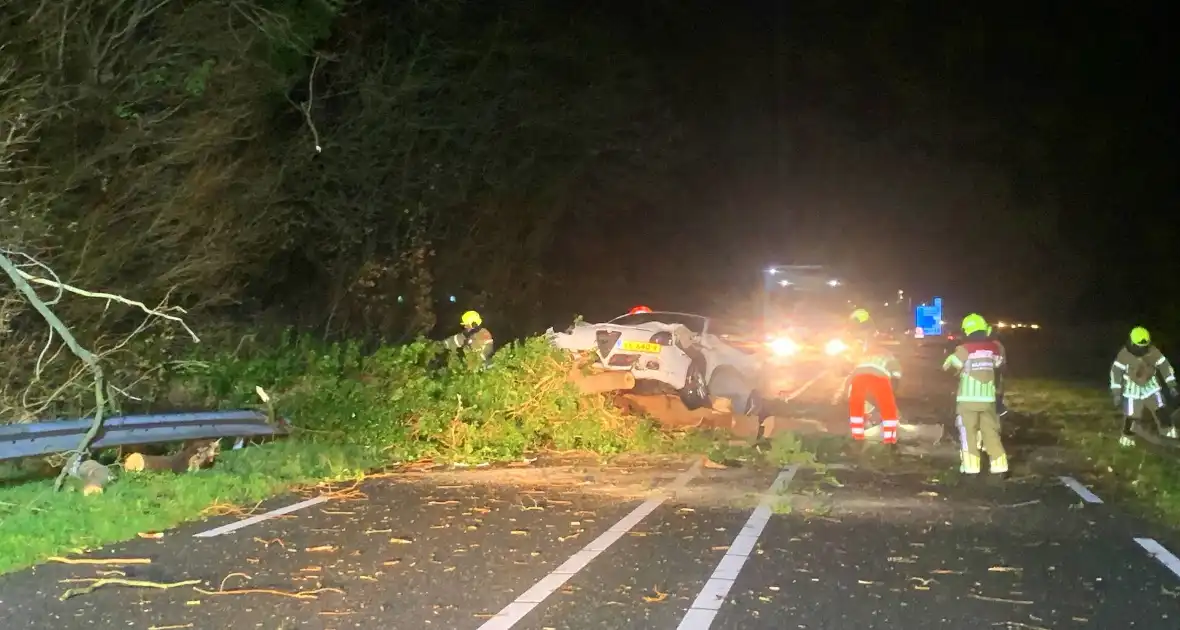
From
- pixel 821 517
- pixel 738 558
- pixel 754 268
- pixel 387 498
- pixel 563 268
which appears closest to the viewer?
pixel 738 558

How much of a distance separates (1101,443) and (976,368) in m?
3.82

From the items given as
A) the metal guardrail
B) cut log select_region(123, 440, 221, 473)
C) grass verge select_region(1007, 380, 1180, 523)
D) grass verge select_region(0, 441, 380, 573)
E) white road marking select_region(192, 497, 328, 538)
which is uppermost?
the metal guardrail

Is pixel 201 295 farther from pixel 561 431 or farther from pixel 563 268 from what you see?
pixel 563 268

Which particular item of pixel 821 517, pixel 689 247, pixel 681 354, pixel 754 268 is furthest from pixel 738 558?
pixel 754 268

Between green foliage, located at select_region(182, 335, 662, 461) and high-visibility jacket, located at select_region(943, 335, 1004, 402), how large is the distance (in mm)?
3604

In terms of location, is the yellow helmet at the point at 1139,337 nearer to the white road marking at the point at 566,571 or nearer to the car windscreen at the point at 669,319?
the car windscreen at the point at 669,319

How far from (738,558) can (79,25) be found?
434 inches

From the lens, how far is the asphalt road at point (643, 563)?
6254 millimetres

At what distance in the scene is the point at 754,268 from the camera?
50375 mm

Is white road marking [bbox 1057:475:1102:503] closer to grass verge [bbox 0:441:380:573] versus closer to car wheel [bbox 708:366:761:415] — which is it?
car wheel [bbox 708:366:761:415]

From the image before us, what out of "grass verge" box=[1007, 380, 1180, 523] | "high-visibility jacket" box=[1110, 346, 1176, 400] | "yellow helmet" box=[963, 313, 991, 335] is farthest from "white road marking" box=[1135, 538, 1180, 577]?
"high-visibility jacket" box=[1110, 346, 1176, 400]

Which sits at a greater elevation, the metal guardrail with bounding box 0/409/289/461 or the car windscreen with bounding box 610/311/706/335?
the car windscreen with bounding box 610/311/706/335

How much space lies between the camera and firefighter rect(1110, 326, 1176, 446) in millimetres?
14500

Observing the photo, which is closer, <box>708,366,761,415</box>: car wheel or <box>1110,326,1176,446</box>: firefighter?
<box>1110,326,1176,446</box>: firefighter
